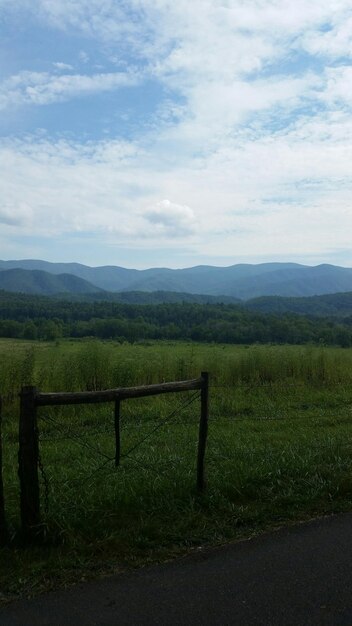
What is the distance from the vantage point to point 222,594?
3527 mm

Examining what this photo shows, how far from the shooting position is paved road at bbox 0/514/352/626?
324 centimetres

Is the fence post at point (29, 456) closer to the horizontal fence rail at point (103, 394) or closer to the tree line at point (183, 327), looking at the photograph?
the horizontal fence rail at point (103, 394)

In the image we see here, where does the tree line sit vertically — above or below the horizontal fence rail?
below

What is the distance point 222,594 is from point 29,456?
2187 mm

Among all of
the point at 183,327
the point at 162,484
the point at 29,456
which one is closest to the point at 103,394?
the point at 29,456

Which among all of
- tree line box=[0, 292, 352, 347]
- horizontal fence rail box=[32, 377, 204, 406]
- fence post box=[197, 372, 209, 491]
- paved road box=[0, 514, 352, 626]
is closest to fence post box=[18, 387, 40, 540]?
horizontal fence rail box=[32, 377, 204, 406]

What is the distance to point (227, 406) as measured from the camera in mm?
13273

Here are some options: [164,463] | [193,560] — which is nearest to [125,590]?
[193,560]

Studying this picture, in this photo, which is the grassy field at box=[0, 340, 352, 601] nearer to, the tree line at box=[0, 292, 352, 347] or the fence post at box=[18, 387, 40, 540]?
the fence post at box=[18, 387, 40, 540]

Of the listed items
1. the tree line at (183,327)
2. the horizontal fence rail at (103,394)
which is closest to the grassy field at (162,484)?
the horizontal fence rail at (103,394)

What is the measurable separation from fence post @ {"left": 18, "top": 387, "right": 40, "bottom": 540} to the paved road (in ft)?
3.36

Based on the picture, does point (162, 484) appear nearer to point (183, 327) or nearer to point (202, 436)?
point (202, 436)

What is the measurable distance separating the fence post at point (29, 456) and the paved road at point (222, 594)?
102cm

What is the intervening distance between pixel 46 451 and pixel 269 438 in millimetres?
4065
